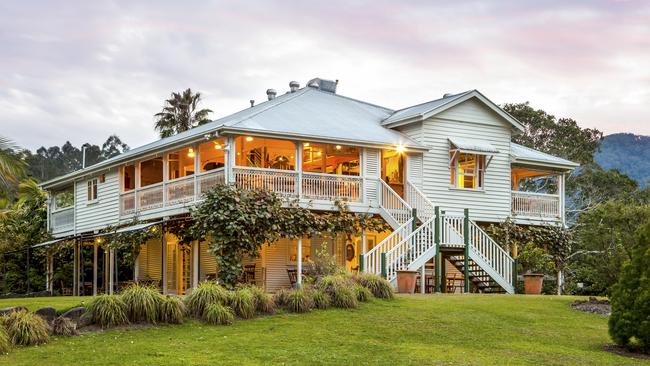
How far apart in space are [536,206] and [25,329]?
22.9 meters

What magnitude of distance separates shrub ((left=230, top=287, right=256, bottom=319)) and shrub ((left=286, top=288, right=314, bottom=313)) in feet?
3.23

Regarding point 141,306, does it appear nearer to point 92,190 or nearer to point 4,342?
point 4,342

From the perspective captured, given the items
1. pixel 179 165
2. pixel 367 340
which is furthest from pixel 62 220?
pixel 367 340

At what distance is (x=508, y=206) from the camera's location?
32562 millimetres

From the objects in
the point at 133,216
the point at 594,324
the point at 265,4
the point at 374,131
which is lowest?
the point at 594,324

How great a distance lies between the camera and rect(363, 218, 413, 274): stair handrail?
24.4 meters

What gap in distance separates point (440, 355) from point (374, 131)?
56.2ft

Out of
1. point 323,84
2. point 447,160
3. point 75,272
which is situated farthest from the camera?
point 323,84

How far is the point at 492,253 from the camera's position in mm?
27312

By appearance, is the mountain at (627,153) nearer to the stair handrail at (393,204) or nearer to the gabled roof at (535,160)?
the gabled roof at (535,160)

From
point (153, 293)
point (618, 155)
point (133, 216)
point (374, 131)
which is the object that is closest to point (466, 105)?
point (374, 131)

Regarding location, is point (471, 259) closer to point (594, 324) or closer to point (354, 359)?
point (594, 324)

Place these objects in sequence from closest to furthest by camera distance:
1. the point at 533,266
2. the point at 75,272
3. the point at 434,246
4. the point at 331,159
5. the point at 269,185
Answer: the point at 434,246 → the point at 269,185 → the point at 533,266 → the point at 331,159 → the point at 75,272

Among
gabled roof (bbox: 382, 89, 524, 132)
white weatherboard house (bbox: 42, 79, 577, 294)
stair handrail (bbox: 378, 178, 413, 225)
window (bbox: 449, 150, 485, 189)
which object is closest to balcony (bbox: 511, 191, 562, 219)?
white weatherboard house (bbox: 42, 79, 577, 294)
